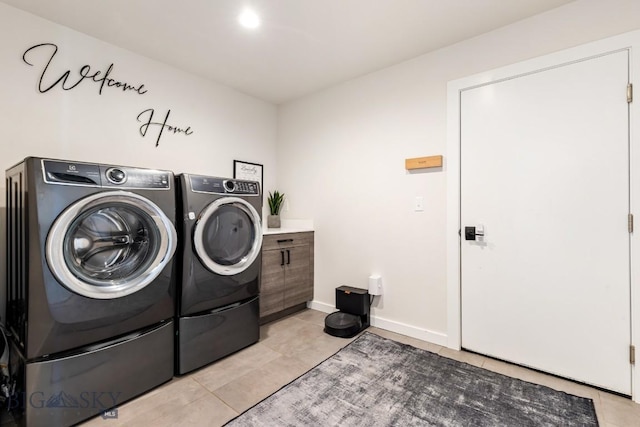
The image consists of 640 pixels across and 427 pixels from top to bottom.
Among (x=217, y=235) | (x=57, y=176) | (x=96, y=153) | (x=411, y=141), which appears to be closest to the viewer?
(x=57, y=176)

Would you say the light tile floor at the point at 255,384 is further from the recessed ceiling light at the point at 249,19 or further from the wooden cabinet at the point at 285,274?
the recessed ceiling light at the point at 249,19

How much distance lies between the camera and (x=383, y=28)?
2090mm

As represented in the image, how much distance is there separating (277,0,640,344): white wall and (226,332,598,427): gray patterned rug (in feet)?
1.74

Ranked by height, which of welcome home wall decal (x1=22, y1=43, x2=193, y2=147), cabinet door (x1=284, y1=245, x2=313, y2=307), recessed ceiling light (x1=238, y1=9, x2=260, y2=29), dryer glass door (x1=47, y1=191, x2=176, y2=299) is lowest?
cabinet door (x1=284, y1=245, x2=313, y2=307)

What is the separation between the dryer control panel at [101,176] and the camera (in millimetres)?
1376

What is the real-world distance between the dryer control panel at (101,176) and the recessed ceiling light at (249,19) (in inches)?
46.3

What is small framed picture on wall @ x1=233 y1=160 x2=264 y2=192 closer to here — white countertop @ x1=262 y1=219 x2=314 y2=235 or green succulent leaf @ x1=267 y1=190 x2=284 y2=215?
green succulent leaf @ x1=267 y1=190 x2=284 y2=215

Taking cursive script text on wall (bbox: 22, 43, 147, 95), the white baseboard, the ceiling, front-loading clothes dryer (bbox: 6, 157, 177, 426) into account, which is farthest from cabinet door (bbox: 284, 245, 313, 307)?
cursive script text on wall (bbox: 22, 43, 147, 95)

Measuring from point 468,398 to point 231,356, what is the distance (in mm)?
1600

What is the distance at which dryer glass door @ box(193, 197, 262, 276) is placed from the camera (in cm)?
195

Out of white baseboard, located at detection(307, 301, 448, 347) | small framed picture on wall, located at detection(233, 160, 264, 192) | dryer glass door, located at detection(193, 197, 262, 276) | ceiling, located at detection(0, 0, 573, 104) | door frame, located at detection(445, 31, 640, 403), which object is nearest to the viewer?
door frame, located at detection(445, 31, 640, 403)

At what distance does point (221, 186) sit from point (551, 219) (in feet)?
7.43

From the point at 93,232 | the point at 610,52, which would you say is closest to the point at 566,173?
the point at 610,52

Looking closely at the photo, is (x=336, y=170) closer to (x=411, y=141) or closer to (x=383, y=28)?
(x=411, y=141)
